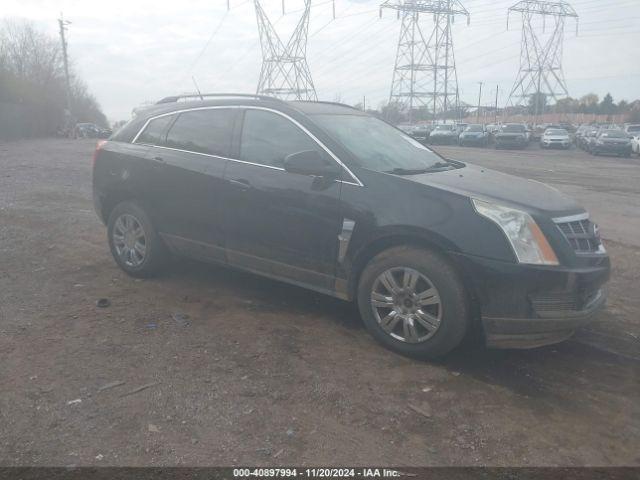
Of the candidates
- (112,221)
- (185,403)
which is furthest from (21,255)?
(185,403)

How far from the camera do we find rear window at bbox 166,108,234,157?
5133mm

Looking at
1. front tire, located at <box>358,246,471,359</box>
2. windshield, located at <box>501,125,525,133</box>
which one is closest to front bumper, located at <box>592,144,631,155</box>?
windshield, located at <box>501,125,525,133</box>

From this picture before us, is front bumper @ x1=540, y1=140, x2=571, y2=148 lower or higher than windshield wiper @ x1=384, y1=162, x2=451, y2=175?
higher

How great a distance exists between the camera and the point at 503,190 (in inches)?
167

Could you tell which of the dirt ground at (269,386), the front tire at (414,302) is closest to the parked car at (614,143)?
the dirt ground at (269,386)

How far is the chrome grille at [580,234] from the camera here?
3891 mm

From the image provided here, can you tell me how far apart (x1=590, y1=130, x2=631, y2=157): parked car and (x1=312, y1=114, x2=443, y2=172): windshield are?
98.6 ft

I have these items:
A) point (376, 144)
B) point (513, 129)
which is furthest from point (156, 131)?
point (513, 129)

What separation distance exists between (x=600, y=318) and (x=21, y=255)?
609 centimetres

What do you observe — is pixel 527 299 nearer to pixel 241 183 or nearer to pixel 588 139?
pixel 241 183

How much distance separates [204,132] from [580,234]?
10.7 feet

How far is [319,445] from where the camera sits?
119 inches

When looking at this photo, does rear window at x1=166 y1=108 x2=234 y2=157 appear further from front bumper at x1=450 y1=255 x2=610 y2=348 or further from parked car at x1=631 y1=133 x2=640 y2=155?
parked car at x1=631 y1=133 x2=640 y2=155

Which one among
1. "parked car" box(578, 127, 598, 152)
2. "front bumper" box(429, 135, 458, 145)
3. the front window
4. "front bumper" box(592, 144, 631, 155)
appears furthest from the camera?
"front bumper" box(429, 135, 458, 145)
